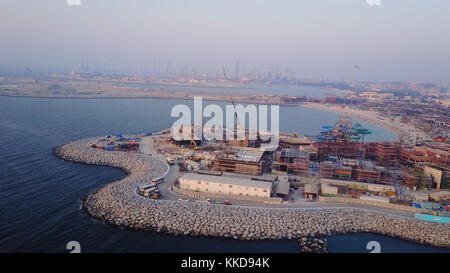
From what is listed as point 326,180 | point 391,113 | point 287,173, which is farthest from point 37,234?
point 391,113

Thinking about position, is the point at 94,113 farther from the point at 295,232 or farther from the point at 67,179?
the point at 295,232

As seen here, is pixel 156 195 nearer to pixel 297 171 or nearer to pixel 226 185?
pixel 226 185

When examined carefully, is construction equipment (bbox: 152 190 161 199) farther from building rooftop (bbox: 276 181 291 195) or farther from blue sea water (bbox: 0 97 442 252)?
building rooftop (bbox: 276 181 291 195)

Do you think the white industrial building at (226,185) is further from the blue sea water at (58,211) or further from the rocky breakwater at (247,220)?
the blue sea water at (58,211)

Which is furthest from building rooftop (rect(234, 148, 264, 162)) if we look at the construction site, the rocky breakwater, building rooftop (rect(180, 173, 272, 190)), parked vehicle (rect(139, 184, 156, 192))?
parked vehicle (rect(139, 184, 156, 192))

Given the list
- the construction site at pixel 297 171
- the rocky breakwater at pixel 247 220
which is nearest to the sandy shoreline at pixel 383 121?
the construction site at pixel 297 171
